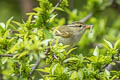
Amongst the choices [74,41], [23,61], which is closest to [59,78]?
[23,61]

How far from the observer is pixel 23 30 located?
229 cm

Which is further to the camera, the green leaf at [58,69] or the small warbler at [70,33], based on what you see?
the small warbler at [70,33]

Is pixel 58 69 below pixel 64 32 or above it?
below

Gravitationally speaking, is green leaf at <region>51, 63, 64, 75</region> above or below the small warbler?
below

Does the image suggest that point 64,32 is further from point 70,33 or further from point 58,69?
point 58,69

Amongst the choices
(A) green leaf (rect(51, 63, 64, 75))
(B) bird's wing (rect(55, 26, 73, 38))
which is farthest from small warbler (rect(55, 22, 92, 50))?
(A) green leaf (rect(51, 63, 64, 75))

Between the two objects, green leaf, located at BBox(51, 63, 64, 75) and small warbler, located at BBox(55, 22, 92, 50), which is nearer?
green leaf, located at BBox(51, 63, 64, 75)

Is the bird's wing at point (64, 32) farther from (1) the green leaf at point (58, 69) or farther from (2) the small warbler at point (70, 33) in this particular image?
(1) the green leaf at point (58, 69)

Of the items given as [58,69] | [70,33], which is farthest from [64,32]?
[58,69]

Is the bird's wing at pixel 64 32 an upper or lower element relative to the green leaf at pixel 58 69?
upper

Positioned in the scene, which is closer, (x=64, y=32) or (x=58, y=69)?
(x=58, y=69)

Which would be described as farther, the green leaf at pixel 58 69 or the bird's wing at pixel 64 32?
the bird's wing at pixel 64 32

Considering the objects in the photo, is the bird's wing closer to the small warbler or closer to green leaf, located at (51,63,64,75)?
the small warbler

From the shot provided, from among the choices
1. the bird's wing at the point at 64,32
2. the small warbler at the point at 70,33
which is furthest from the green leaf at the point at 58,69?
the bird's wing at the point at 64,32
